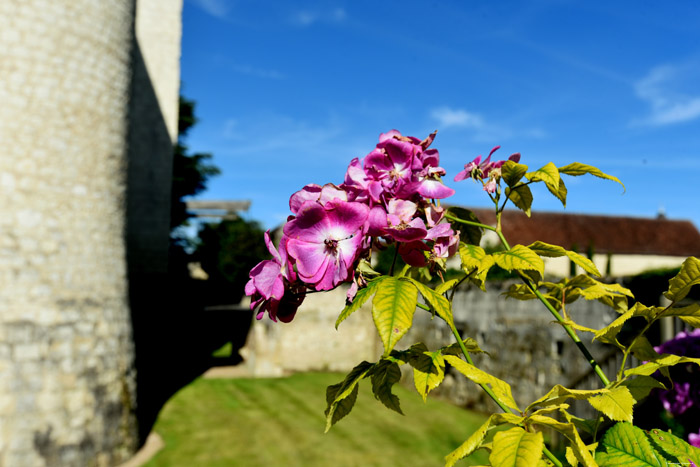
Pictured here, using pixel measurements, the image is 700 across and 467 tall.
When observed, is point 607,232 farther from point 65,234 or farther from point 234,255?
point 65,234

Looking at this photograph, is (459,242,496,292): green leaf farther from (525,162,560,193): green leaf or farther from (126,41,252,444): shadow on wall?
(126,41,252,444): shadow on wall

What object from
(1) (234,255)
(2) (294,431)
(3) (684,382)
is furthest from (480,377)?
(1) (234,255)

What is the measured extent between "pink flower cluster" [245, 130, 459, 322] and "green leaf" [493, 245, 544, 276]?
10cm

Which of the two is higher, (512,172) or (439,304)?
(512,172)

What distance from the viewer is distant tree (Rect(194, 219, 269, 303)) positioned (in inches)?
604

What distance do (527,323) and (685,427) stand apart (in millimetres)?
6135

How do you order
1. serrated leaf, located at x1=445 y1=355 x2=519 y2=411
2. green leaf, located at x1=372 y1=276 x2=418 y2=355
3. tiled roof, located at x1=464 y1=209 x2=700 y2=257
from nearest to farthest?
green leaf, located at x1=372 y1=276 x2=418 y2=355 → serrated leaf, located at x1=445 y1=355 x2=519 y2=411 → tiled roof, located at x1=464 y1=209 x2=700 y2=257

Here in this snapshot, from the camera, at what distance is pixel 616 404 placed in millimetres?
953

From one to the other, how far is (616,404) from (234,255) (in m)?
14.9

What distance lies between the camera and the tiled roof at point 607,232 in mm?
25031

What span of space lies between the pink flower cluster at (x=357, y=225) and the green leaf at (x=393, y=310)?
9 cm

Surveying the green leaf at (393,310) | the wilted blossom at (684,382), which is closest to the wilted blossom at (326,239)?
the green leaf at (393,310)

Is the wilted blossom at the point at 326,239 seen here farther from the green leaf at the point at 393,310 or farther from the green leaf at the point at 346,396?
the green leaf at the point at 346,396

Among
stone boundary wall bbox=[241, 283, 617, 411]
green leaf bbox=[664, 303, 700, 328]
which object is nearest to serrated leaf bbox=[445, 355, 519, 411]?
green leaf bbox=[664, 303, 700, 328]
